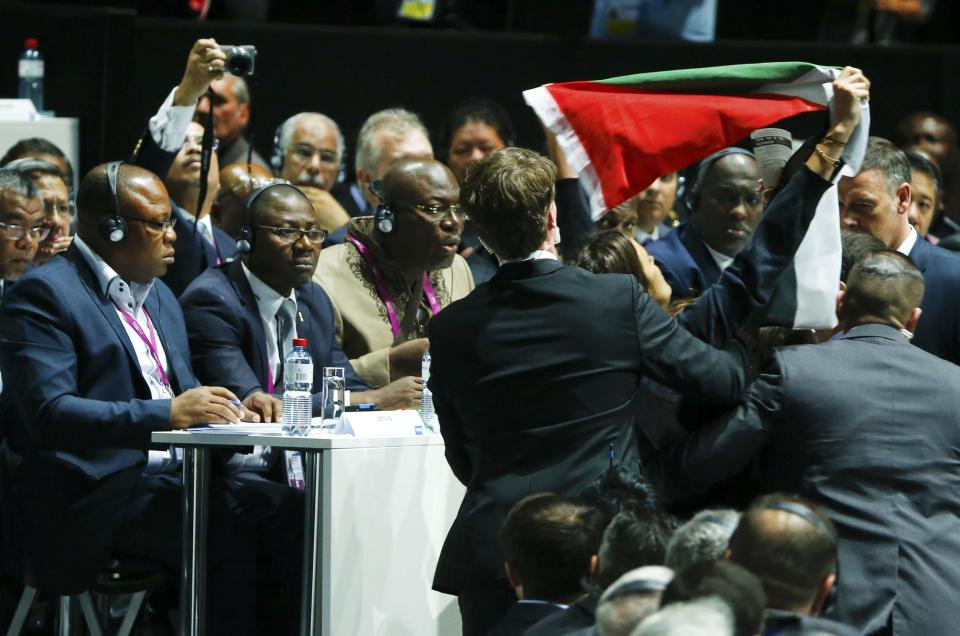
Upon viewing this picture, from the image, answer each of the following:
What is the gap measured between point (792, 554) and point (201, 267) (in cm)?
370

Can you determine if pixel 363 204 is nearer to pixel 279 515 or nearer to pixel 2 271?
pixel 2 271

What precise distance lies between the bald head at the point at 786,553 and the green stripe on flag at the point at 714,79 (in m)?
1.43

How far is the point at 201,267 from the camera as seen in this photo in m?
6.00

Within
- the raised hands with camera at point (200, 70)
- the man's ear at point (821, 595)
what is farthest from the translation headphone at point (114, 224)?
the man's ear at point (821, 595)

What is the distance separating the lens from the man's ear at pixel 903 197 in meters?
5.18

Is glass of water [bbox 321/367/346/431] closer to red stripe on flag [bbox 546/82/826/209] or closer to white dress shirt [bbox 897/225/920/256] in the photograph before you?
red stripe on flag [bbox 546/82/826/209]

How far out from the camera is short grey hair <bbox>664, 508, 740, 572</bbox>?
9.27 ft

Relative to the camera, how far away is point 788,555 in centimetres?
274

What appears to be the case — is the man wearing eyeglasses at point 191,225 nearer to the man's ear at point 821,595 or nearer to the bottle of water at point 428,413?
the bottle of water at point 428,413

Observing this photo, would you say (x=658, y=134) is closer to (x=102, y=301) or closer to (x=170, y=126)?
(x=102, y=301)

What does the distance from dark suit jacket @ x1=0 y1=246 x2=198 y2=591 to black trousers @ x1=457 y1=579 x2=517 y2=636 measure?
1.33 metres

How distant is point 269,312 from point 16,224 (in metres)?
1.17

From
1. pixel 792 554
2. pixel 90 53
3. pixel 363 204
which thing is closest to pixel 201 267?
pixel 363 204

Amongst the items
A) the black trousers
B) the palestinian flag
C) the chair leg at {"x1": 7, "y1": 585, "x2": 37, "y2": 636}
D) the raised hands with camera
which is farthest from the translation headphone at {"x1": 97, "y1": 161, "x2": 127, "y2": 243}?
the black trousers
